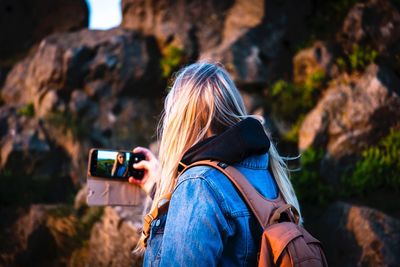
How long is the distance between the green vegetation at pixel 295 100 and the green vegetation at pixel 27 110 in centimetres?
522

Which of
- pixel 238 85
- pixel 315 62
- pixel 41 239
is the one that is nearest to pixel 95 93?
pixel 238 85

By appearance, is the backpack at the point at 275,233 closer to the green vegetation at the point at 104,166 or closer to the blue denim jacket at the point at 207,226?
the blue denim jacket at the point at 207,226

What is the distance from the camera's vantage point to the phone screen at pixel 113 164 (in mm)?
3178

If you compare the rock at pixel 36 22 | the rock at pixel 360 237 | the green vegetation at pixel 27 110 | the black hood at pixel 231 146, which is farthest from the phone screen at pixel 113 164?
the rock at pixel 36 22

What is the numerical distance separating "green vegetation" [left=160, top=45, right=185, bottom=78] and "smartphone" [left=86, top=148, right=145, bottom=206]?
6.86 m

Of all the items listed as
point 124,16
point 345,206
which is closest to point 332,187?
point 345,206

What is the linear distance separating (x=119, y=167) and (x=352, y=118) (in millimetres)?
5655

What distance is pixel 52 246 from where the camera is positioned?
Result: 25.4 ft

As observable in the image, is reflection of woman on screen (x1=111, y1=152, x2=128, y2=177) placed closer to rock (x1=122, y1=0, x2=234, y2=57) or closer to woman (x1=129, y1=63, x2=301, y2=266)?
woman (x1=129, y1=63, x2=301, y2=266)

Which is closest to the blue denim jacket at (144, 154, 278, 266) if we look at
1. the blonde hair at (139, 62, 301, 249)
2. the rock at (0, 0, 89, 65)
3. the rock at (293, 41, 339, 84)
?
the blonde hair at (139, 62, 301, 249)

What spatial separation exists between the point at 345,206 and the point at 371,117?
1884mm

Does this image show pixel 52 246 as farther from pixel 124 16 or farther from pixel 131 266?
pixel 124 16

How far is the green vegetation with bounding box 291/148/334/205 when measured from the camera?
7270 mm

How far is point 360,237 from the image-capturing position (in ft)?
20.3
